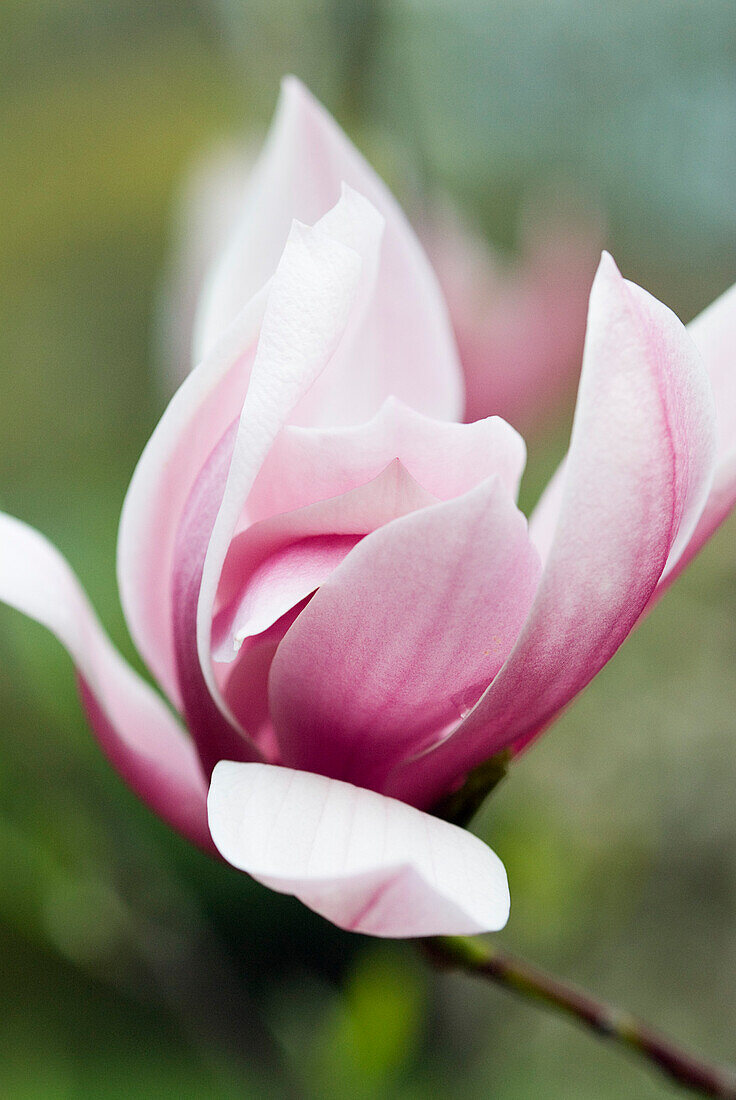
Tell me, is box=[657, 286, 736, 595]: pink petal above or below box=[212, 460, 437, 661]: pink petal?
above

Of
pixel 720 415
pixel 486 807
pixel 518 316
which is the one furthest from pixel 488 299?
pixel 720 415

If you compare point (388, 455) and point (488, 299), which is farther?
point (488, 299)

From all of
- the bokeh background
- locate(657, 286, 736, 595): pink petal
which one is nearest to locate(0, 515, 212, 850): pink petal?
locate(657, 286, 736, 595): pink petal

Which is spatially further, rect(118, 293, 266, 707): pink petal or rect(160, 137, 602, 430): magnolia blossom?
rect(160, 137, 602, 430): magnolia blossom

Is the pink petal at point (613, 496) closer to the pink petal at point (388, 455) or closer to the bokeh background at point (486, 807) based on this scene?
the pink petal at point (388, 455)

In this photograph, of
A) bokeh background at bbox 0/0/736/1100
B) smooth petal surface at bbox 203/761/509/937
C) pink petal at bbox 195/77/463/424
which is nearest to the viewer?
smooth petal surface at bbox 203/761/509/937

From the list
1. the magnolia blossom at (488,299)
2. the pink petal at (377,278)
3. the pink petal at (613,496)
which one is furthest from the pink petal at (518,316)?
the pink petal at (613,496)

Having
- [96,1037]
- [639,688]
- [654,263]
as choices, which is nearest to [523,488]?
[639,688]

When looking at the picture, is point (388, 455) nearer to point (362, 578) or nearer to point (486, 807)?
point (362, 578)

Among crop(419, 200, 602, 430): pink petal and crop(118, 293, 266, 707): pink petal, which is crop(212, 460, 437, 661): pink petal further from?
crop(419, 200, 602, 430): pink petal

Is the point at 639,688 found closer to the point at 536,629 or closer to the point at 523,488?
the point at 523,488
